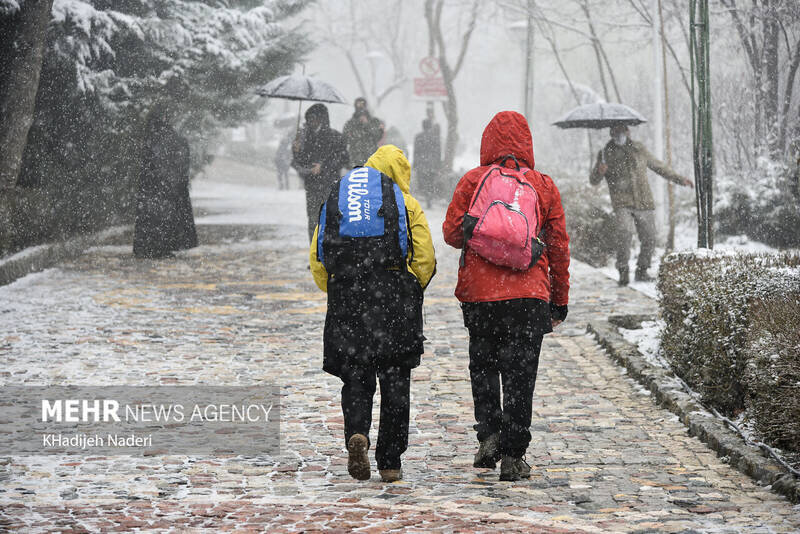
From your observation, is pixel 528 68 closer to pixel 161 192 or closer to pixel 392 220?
pixel 161 192

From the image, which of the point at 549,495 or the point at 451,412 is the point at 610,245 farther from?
the point at 549,495

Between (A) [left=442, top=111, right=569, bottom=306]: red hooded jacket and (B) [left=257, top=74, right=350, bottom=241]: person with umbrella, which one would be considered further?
(B) [left=257, top=74, right=350, bottom=241]: person with umbrella

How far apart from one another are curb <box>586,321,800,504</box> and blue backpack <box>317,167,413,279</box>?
205 centimetres

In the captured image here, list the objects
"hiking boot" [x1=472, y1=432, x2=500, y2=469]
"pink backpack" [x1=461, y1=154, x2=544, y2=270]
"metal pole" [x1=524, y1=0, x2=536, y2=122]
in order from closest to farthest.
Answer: "pink backpack" [x1=461, y1=154, x2=544, y2=270] → "hiking boot" [x1=472, y1=432, x2=500, y2=469] → "metal pole" [x1=524, y1=0, x2=536, y2=122]

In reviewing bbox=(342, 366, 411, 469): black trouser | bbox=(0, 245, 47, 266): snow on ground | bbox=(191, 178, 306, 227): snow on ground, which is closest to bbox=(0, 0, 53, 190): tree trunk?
bbox=(0, 245, 47, 266): snow on ground

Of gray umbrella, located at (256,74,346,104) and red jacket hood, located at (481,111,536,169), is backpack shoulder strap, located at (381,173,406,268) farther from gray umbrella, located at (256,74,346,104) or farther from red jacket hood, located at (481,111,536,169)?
gray umbrella, located at (256,74,346,104)

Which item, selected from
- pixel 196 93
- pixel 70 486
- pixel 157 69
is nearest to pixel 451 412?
pixel 70 486

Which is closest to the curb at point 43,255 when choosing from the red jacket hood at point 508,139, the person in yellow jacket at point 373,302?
the person in yellow jacket at point 373,302

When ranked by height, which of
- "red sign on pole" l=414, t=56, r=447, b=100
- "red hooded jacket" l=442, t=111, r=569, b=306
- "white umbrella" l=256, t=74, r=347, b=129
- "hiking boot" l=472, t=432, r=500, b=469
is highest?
"red sign on pole" l=414, t=56, r=447, b=100

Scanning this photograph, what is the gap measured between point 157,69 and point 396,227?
471 inches

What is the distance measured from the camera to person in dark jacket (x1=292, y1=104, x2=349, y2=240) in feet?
42.1

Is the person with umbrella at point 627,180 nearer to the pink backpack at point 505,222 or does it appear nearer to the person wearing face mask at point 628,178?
the person wearing face mask at point 628,178

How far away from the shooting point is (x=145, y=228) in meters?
15.0

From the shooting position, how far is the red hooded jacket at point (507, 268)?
5109 millimetres
